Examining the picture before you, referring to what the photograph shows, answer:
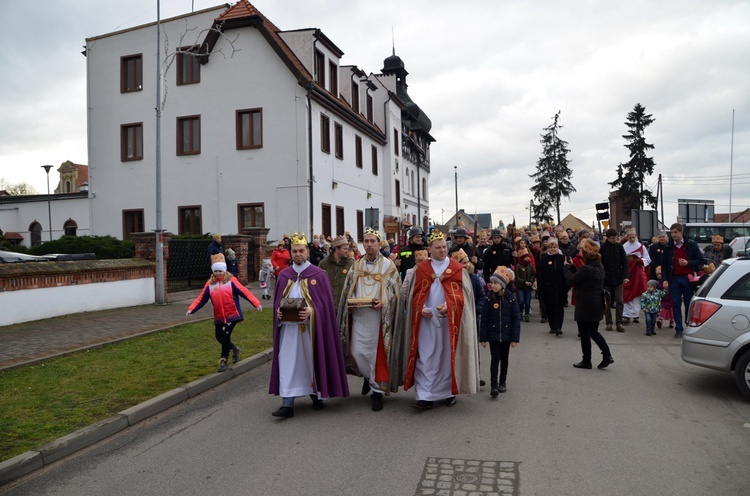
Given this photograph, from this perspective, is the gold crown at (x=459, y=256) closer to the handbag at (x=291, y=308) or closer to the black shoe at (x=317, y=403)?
the handbag at (x=291, y=308)

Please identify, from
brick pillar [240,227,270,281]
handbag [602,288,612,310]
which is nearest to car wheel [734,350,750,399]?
handbag [602,288,612,310]

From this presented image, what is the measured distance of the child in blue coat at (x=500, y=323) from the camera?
748 cm

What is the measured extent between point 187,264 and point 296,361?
1558 cm

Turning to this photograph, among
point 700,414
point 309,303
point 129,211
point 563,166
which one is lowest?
point 700,414

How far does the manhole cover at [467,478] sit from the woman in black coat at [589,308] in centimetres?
426

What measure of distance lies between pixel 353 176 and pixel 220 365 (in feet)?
81.1

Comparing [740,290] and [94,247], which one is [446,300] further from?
[94,247]

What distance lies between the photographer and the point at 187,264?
21.5 metres

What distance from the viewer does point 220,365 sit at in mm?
8883

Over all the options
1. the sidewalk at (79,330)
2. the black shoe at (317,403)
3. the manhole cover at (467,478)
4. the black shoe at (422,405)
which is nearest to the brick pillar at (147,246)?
the sidewalk at (79,330)

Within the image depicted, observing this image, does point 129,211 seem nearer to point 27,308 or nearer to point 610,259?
point 27,308

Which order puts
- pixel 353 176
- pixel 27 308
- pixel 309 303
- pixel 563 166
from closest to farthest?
pixel 309 303 → pixel 27 308 → pixel 353 176 → pixel 563 166

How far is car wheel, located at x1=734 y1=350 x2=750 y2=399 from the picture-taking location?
277 inches

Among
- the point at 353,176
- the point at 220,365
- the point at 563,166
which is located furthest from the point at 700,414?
the point at 563,166
